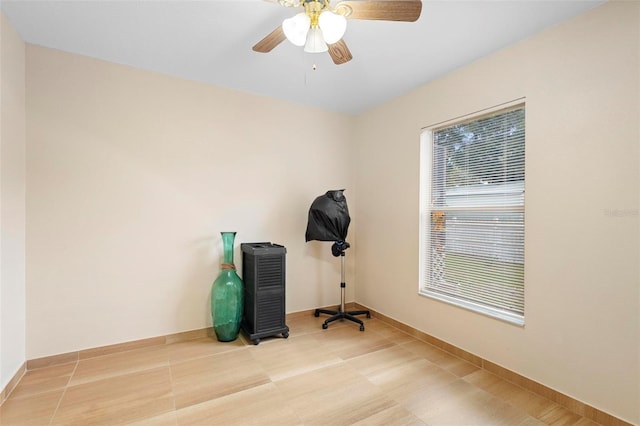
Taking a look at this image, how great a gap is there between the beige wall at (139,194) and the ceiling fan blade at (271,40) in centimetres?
131

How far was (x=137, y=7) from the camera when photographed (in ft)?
6.36

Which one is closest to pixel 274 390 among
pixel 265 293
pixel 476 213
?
pixel 265 293

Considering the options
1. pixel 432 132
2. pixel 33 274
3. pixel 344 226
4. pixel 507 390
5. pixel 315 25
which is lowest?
pixel 507 390

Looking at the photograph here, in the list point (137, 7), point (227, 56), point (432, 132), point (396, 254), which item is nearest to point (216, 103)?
point (227, 56)

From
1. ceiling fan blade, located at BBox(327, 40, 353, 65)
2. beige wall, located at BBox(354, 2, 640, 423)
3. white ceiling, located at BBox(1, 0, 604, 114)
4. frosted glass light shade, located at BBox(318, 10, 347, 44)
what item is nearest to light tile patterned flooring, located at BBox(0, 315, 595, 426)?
beige wall, located at BBox(354, 2, 640, 423)

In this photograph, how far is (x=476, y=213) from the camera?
2.63m

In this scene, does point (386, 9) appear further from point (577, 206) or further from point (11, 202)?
point (11, 202)

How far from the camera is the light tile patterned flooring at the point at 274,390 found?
1.83 metres

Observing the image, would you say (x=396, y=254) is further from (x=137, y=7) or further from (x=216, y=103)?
(x=137, y=7)

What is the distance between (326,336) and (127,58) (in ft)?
10.6

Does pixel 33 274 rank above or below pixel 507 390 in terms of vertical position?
above

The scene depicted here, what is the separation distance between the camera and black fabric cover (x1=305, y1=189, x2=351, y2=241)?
10.7 ft

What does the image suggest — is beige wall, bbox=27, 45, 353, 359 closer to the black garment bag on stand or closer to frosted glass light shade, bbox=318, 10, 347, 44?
the black garment bag on stand

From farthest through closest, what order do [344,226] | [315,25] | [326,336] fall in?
[344,226] < [326,336] < [315,25]
